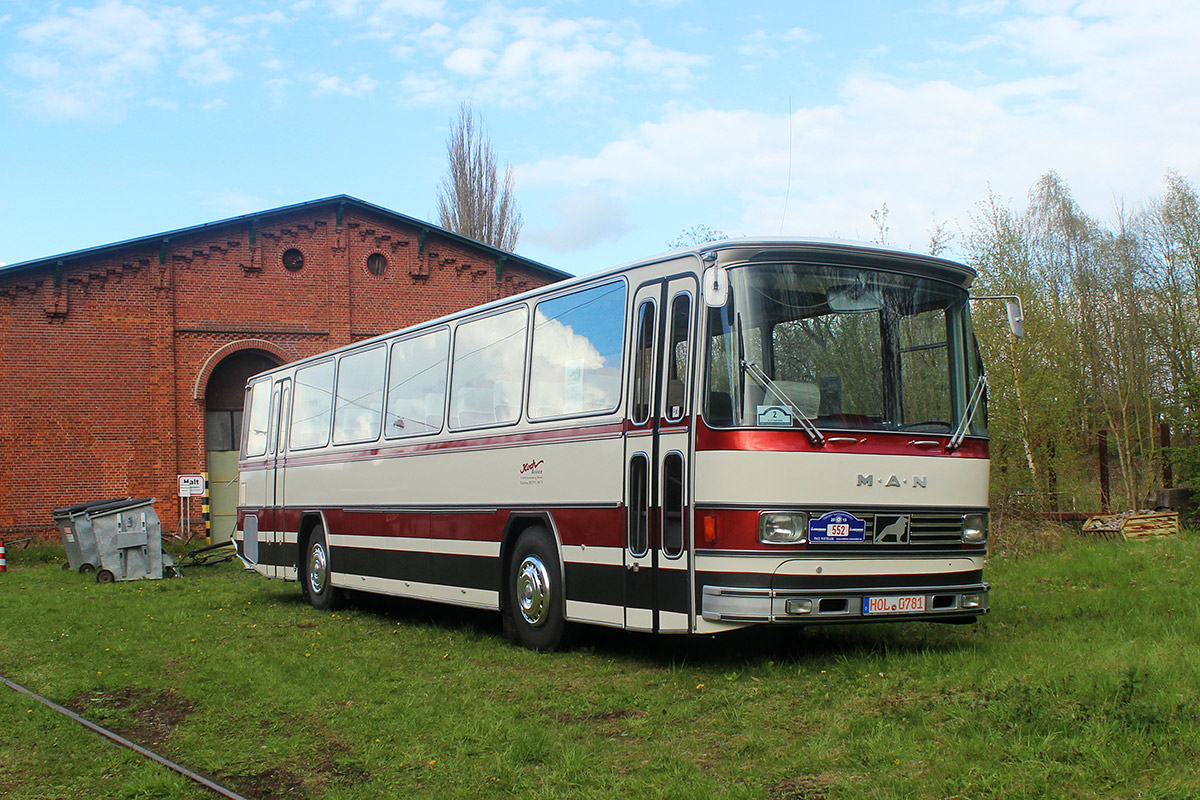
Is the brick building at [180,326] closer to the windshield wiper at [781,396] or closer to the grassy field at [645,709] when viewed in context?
the grassy field at [645,709]

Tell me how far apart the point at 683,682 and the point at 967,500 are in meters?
2.43

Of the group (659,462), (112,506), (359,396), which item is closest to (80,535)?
(112,506)

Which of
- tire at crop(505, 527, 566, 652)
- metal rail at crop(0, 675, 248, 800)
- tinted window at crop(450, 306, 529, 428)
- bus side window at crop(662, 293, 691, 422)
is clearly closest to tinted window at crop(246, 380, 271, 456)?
tinted window at crop(450, 306, 529, 428)

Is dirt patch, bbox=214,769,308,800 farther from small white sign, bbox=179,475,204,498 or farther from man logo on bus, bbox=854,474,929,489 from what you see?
small white sign, bbox=179,475,204,498

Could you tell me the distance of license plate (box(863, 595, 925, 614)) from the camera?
8.13 m

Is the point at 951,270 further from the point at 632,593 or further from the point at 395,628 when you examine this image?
the point at 395,628

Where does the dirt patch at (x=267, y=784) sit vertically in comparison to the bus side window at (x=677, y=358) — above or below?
below

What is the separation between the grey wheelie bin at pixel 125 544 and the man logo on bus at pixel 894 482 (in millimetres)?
15202

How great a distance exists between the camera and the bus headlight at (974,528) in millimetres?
8656

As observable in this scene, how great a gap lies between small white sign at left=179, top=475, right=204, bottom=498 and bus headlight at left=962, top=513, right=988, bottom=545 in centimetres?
2165

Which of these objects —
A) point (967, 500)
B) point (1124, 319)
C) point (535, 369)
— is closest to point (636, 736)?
point (967, 500)

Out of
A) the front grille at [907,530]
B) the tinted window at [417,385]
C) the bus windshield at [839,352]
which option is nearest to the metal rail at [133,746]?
the bus windshield at [839,352]

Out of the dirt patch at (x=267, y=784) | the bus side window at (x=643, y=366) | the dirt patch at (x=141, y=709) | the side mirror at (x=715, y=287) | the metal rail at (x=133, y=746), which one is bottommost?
the dirt patch at (x=141, y=709)

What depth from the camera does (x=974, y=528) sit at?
8.73 meters
